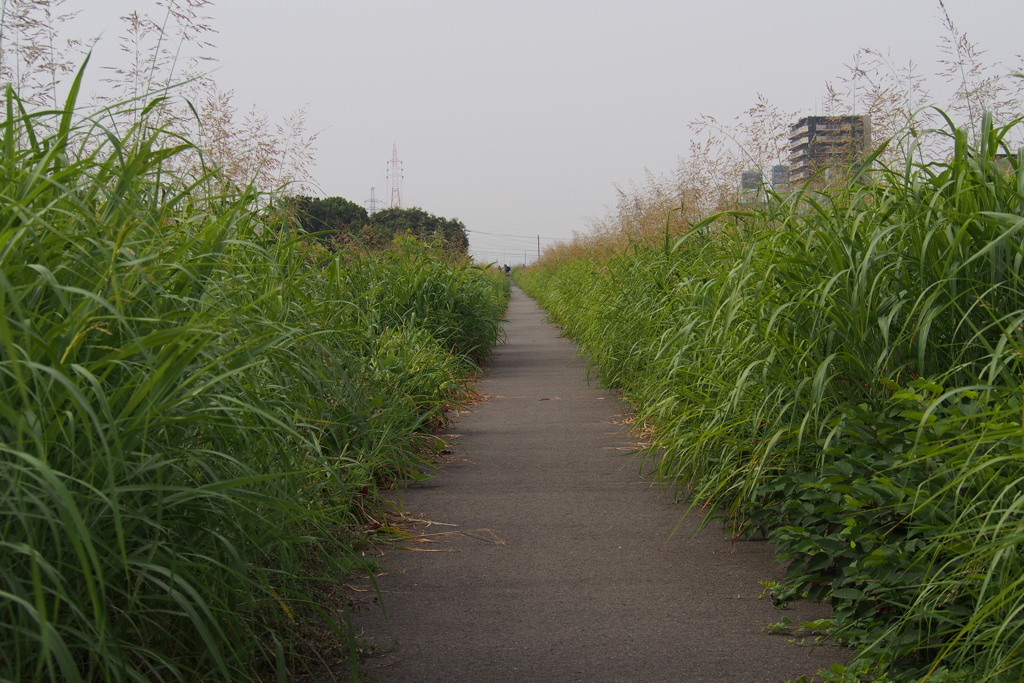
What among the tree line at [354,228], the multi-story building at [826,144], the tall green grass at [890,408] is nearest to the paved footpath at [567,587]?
the tall green grass at [890,408]

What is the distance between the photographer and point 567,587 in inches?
147

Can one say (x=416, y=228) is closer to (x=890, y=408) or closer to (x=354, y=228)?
(x=354, y=228)

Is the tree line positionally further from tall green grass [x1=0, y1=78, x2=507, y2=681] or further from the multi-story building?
the multi-story building

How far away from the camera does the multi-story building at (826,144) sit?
217 inches

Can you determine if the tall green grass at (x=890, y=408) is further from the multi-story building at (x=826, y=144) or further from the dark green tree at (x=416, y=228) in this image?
the dark green tree at (x=416, y=228)

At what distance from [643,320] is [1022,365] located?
13.8 ft

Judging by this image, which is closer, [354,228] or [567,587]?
[567,587]

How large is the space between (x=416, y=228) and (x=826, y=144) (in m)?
19.0

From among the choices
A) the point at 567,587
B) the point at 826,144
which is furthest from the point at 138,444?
the point at 826,144

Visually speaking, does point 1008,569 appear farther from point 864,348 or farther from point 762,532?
point 762,532

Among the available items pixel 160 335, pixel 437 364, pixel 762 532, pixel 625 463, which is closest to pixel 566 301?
pixel 437 364

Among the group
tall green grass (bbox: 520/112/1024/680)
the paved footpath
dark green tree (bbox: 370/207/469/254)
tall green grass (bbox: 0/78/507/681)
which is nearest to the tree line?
dark green tree (bbox: 370/207/469/254)

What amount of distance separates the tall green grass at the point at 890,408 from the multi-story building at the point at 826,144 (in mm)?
708

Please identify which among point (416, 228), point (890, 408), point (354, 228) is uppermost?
point (416, 228)
